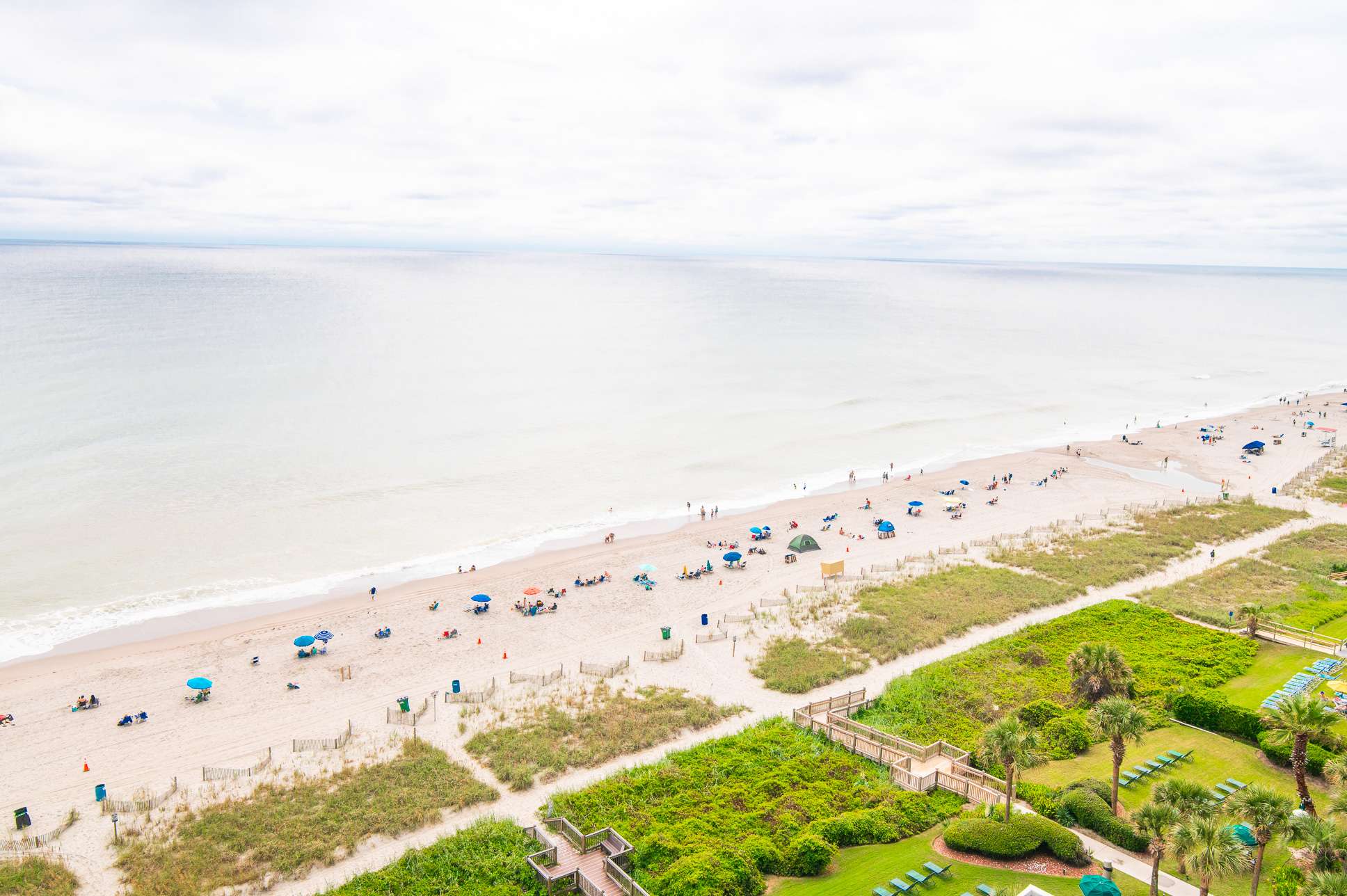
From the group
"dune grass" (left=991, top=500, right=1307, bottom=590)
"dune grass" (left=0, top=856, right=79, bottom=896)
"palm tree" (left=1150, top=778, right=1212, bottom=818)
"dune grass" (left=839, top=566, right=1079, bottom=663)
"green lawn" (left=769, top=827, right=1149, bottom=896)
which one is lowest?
"dune grass" (left=991, top=500, right=1307, bottom=590)

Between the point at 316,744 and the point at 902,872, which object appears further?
the point at 316,744

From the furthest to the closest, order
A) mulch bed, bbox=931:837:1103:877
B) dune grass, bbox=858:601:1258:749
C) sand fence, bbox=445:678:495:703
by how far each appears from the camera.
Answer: sand fence, bbox=445:678:495:703 → dune grass, bbox=858:601:1258:749 → mulch bed, bbox=931:837:1103:877

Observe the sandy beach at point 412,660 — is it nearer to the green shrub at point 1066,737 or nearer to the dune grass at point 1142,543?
the dune grass at point 1142,543

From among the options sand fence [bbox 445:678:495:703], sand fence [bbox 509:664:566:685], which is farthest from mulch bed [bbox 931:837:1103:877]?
sand fence [bbox 445:678:495:703]

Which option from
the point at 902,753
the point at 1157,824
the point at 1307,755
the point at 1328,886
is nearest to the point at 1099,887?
the point at 1157,824

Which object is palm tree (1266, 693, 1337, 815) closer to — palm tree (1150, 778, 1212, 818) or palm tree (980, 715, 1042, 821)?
palm tree (1150, 778, 1212, 818)

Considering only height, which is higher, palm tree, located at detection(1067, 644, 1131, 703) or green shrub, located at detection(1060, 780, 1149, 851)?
palm tree, located at detection(1067, 644, 1131, 703)

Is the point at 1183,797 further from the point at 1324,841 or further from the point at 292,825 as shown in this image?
the point at 292,825
